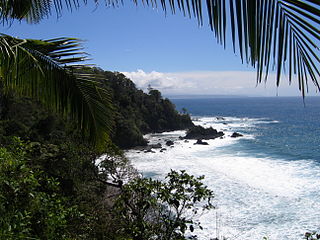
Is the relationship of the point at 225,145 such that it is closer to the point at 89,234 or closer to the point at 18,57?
the point at 89,234

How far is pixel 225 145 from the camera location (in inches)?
1309

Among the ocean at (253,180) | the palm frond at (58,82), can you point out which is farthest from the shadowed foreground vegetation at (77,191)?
the ocean at (253,180)

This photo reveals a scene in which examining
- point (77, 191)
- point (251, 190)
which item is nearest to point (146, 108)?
point (251, 190)

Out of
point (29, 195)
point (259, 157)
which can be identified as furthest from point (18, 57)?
point (259, 157)

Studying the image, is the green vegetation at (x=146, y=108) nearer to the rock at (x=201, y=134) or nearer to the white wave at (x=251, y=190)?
the rock at (x=201, y=134)

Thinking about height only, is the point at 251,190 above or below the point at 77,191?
below

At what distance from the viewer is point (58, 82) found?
2254mm

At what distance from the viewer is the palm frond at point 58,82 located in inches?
81.3

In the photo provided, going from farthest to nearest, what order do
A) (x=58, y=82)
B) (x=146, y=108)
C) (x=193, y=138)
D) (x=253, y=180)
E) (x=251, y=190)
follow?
(x=146, y=108) < (x=193, y=138) < (x=253, y=180) < (x=251, y=190) < (x=58, y=82)

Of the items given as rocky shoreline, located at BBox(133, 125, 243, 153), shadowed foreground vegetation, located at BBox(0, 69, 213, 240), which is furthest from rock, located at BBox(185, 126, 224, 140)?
shadowed foreground vegetation, located at BBox(0, 69, 213, 240)

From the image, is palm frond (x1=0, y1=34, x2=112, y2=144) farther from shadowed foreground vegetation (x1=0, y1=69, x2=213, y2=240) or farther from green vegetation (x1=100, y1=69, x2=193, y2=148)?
green vegetation (x1=100, y1=69, x2=193, y2=148)

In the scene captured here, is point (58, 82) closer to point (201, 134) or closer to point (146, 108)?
point (201, 134)

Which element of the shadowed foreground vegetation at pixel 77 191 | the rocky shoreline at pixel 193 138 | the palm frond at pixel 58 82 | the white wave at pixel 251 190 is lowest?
the white wave at pixel 251 190

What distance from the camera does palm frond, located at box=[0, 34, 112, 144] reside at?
6.77 ft
